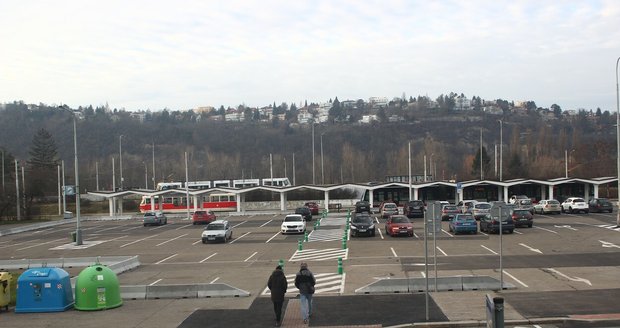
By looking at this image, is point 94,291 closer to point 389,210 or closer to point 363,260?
point 363,260

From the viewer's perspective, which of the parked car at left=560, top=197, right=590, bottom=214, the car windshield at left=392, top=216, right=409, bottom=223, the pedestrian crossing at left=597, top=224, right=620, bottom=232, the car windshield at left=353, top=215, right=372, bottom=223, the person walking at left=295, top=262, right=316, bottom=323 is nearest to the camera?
the person walking at left=295, top=262, right=316, bottom=323

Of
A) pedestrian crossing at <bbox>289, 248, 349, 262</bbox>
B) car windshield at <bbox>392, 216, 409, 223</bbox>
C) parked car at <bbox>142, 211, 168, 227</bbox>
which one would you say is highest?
car windshield at <bbox>392, 216, 409, 223</bbox>

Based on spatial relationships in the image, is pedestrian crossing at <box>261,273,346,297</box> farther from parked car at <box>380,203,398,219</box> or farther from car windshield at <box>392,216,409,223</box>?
parked car at <box>380,203,398,219</box>

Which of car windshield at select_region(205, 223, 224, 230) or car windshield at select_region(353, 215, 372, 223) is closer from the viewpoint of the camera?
car windshield at select_region(205, 223, 224, 230)

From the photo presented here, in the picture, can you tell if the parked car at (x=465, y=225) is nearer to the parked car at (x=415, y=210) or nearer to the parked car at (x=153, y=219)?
the parked car at (x=415, y=210)

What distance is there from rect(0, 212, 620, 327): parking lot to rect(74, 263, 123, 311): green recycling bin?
781mm

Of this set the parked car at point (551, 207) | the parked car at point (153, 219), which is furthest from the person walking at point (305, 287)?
the parked car at point (551, 207)

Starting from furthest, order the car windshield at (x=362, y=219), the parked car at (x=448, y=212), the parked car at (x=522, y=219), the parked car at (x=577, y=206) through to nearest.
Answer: the parked car at (x=577, y=206), the parked car at (x=448, y=212), the parked car at (x=522, y=219), the car windshield at (x=362, y=219)

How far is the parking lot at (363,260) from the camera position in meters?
17.0

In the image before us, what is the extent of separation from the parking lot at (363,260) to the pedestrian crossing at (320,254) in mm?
51

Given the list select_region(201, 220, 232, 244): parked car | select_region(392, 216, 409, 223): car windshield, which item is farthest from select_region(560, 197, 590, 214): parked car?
select_region(201, 220, 232, 244): parked car

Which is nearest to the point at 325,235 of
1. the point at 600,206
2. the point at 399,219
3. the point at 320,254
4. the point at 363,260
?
the point at 399,219

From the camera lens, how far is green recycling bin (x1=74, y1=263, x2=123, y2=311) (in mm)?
17000

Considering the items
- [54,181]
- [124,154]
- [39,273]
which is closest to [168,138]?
[124,154]
